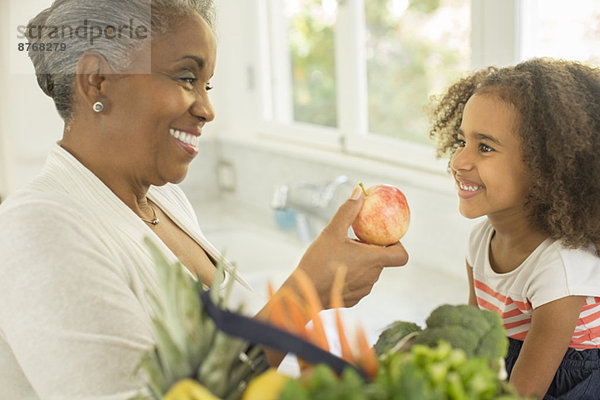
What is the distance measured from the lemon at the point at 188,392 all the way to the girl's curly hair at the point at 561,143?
0.84 metres

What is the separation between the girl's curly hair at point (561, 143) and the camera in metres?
1.21

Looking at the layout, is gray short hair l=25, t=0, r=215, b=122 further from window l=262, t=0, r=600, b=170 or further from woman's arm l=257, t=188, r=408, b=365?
window l=262, t=0, r=600, b=170

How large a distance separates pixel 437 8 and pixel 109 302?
1.86 m

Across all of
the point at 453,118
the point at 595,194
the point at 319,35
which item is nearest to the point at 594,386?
the point at 595,194

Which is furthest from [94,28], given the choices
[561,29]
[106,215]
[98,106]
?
[561,29]

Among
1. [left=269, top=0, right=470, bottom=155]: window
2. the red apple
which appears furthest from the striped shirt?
[left=269, top=0, right=470, bottom=155]: window

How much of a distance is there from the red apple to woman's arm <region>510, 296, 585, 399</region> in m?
0.29

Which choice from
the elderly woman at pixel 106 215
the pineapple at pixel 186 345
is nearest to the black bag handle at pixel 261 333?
the pineapple at pixel 186 345

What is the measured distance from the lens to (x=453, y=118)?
154cm

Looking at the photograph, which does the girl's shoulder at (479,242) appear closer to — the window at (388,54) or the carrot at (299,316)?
the window at (388,54)

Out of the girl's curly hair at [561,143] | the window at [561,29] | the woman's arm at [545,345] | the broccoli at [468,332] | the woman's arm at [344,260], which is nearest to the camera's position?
the broccoli at [468,332]

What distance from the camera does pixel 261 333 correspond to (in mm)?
591

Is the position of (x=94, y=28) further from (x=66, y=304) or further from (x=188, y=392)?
(x=188, y=392)

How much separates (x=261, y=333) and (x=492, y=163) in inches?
31.3
